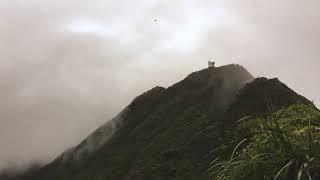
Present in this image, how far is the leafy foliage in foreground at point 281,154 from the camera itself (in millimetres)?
12430

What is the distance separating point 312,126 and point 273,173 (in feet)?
4.73

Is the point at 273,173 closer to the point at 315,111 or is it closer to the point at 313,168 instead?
the point at 313,168

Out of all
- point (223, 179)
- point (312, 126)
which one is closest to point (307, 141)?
point (312, 126)

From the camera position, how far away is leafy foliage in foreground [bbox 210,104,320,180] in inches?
489

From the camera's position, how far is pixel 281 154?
12.8 m

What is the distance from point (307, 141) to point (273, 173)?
3.42ft

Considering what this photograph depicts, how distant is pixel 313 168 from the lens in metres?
12.3

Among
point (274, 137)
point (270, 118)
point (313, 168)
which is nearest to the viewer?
point (313, 168)

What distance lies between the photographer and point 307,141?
13.0m

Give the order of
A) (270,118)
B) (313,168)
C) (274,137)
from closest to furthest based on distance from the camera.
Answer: (313,168) < (274,137) < (270,118)

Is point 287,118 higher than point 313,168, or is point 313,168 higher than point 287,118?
point 287,118

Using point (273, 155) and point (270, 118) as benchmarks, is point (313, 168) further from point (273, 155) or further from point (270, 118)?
point (270, 118)

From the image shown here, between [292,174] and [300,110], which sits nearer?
[292,174]

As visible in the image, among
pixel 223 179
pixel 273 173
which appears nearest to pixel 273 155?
pixel 273 173
